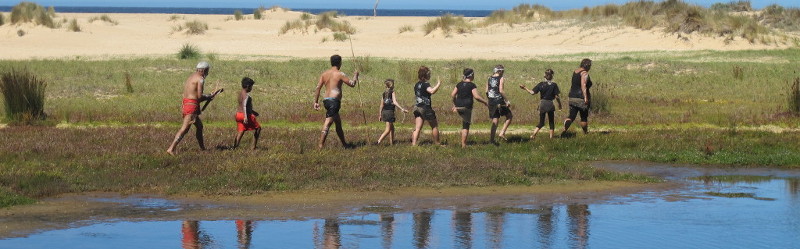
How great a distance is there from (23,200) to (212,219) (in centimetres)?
220

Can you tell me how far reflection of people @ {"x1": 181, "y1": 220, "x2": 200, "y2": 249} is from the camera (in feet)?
34.3

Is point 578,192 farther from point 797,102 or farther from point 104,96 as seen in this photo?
point 104,96

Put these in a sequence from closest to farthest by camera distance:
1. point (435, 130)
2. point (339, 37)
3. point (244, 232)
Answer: point (244, 232)
point (435, 130)
point (339, 37)

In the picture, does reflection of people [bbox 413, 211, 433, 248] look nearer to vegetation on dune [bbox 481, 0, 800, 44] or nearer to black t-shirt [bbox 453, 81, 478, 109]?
black t-shirt [bbox 453, 81, 478, 109]

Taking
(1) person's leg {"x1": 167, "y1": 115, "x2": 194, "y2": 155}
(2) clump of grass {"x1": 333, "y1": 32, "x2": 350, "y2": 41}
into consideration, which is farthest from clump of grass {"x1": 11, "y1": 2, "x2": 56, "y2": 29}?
(1) person's leg {"x1": 167, "y1": 115, "x2": 194, "y2": 155}

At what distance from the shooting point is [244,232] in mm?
11203

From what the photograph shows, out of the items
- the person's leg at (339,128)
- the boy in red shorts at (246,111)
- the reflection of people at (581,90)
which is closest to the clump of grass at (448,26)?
the reflection of people at (581,90)

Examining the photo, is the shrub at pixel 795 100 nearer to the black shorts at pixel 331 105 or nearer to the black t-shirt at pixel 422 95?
the black t-shirt at pixel 422 95

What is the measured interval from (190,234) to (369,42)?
41695 mm

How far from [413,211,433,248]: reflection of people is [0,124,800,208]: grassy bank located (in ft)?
5.26

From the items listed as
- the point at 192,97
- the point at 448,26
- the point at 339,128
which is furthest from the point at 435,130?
the point at 448,26

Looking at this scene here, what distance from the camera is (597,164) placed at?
16.9 meters

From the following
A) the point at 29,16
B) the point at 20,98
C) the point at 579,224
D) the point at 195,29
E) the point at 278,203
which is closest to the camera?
the point at 579,224

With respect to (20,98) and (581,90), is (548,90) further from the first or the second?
(20,98)
